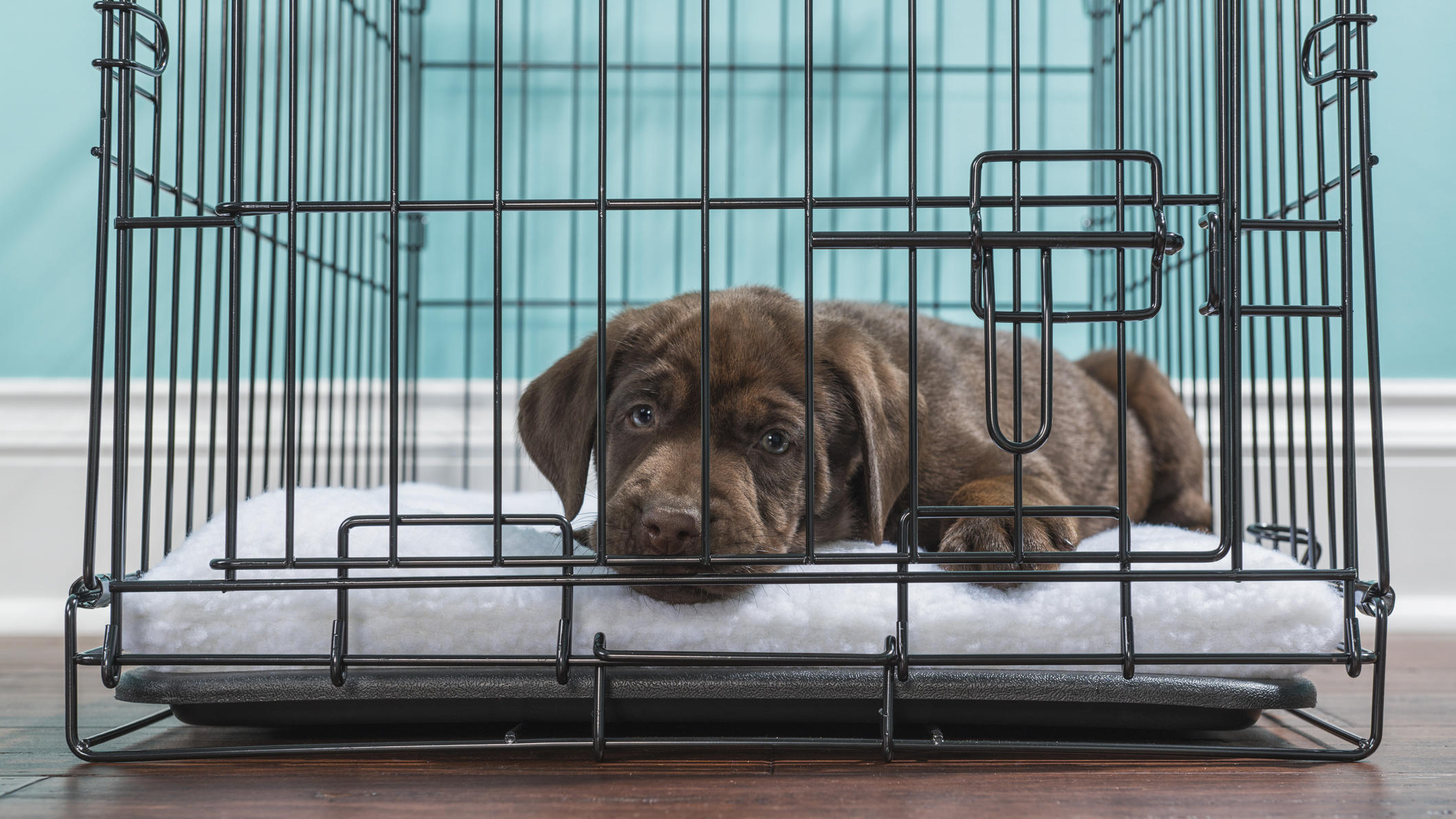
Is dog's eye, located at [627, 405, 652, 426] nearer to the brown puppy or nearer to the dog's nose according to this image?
the brown puppy

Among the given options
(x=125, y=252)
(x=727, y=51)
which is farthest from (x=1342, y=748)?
(x=727, y=51)

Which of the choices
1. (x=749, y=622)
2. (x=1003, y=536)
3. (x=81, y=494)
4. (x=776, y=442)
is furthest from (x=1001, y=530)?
(x=81, y=494)

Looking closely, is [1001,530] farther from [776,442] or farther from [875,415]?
[776,442]

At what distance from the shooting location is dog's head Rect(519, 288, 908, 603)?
1.70 m

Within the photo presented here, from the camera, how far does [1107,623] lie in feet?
4.63

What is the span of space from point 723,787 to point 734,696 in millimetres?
164

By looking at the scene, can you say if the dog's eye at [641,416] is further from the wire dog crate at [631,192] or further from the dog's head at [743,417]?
the wire dog crate at [631,192]

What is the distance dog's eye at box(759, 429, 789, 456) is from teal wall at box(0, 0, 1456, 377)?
1648 millimetres

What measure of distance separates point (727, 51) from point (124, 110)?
7.60 ft

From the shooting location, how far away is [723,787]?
123 centimetres

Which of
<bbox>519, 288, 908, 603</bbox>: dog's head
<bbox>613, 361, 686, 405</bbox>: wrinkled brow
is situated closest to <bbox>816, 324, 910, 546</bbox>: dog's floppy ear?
<bbox>519, 288, 908, 603</bbox>: dog's head

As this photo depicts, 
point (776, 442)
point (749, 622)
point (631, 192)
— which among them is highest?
point (631, 192)

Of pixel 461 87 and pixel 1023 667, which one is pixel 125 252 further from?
pixel 461 87

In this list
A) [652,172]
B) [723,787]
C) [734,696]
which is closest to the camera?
[723,787]
